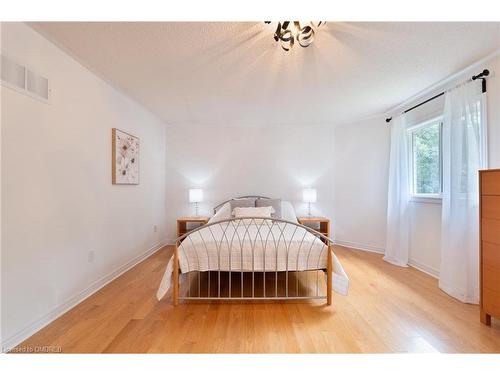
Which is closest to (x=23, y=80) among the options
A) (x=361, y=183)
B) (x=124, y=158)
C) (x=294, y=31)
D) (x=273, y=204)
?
(x=124, y=158)

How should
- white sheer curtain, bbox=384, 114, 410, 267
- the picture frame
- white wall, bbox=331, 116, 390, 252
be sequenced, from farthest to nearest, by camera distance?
white wall, bbox=331, 116, 390, 252, white sheer curtain, bbox=384, 114, 410, 267, the picture frame

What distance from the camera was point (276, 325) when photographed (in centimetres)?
180

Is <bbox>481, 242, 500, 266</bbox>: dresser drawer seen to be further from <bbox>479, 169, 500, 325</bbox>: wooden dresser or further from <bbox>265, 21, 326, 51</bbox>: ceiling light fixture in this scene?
<bbox>265, 21, 326, 51</bbox>: ceiling light fixture

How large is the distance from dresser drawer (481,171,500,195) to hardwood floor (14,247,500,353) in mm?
1063

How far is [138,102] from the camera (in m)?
3.31

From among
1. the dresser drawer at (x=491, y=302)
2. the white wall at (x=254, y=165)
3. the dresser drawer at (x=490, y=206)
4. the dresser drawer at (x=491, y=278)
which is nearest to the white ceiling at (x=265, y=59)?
the white wall at (x=254, y=165)

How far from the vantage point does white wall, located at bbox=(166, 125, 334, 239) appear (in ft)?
14.4

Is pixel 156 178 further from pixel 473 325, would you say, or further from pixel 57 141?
pixel 473 325

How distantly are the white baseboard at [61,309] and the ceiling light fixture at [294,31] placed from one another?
9.40ft

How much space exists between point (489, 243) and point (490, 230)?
103mm

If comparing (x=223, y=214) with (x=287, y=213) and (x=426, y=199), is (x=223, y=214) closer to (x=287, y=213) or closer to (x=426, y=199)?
(x=287, y=213)

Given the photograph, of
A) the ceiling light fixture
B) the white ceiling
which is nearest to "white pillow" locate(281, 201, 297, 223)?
the white ceiling

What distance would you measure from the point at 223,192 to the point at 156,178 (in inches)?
49.1
